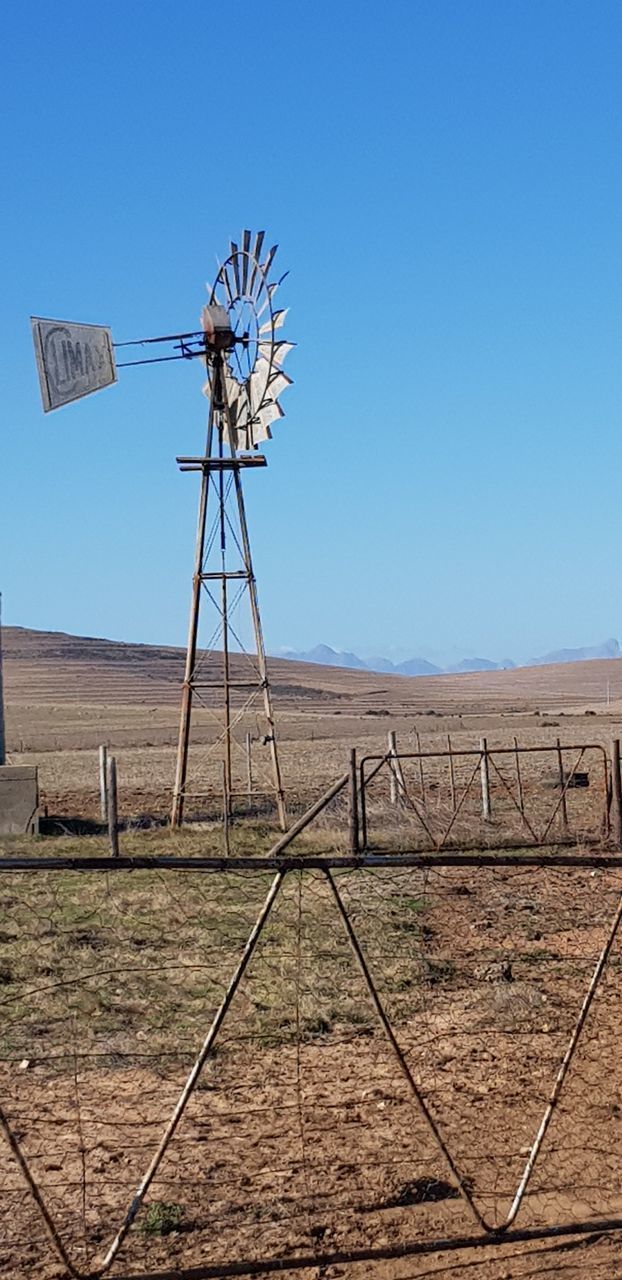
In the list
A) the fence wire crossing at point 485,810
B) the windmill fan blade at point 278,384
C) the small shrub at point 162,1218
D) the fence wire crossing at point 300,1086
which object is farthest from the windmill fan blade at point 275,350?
the small shrub at point 162,1218

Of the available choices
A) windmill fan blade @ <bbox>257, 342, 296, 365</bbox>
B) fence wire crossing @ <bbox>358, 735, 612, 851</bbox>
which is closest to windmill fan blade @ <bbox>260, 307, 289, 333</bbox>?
windmill fan blade @ <bbox>257, 342, 296, 365</bbox>

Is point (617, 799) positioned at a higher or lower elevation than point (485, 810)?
higher

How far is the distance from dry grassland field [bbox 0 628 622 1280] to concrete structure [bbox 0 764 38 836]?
4.92m

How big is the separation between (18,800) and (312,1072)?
43.0ft

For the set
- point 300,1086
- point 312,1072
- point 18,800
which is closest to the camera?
point 300,1086

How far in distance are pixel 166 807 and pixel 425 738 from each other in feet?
86.0

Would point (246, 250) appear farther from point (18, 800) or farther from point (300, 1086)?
point (300, 1086)

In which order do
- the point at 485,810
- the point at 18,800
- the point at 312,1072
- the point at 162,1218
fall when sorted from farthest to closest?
1. the point at 485,810
2. the point at 18,800
3. the point at 312,1072
4. the point at 162,1218

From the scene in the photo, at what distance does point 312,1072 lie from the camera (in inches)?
313

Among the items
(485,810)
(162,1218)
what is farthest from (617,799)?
(162,1218)

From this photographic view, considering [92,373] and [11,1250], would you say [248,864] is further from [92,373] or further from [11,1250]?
[92,373]

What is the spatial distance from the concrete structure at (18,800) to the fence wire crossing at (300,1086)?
25.6 ft

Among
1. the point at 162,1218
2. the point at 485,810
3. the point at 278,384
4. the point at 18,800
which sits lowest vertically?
the point at 162,1218

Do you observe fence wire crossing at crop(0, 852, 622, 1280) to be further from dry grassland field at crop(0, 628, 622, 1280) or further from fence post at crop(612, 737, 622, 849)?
fence post at crop(612, 737, 622, 849)
